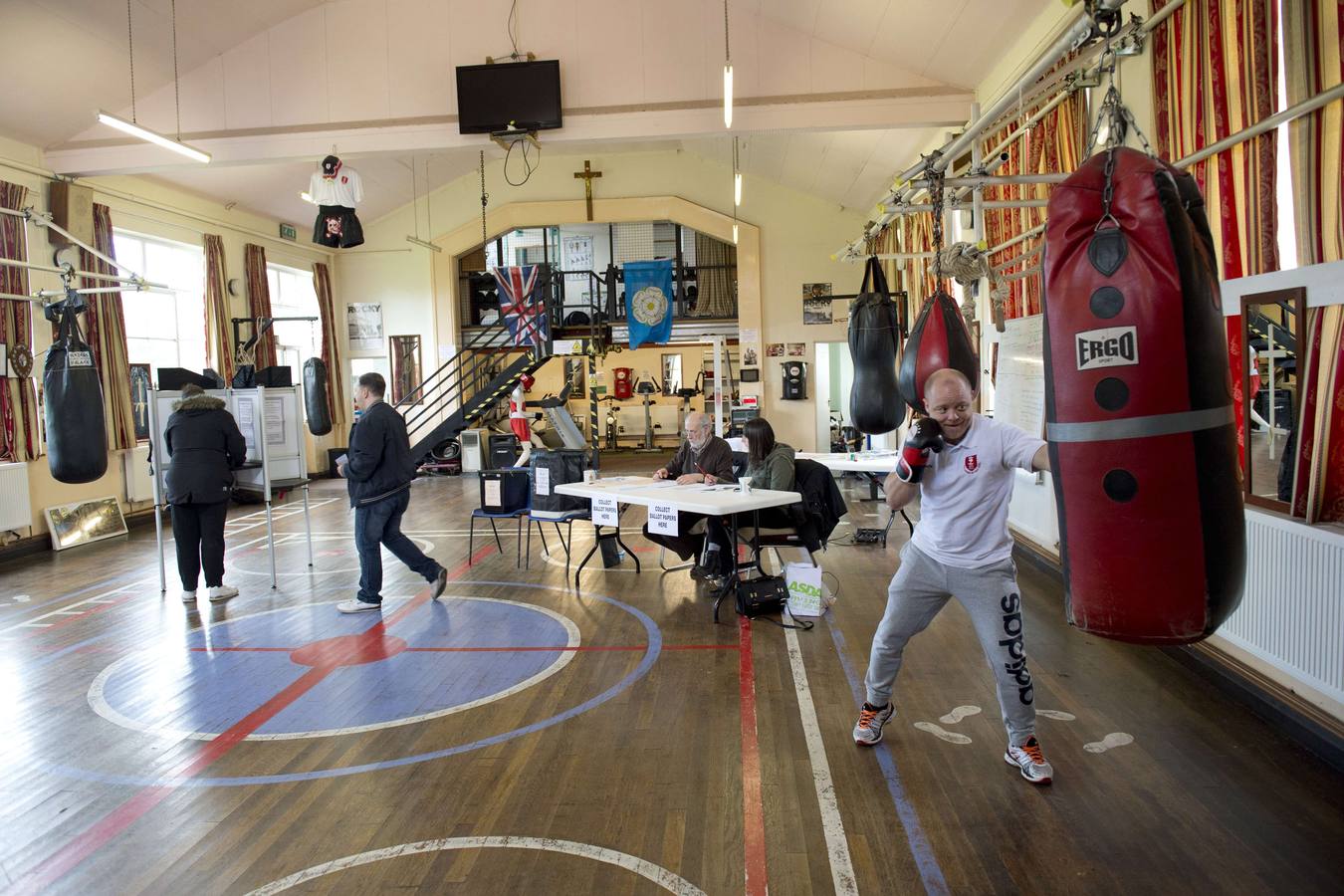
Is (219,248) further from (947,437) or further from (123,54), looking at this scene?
(947,437)

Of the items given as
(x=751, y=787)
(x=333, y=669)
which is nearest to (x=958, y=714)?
(x=751, y=787)

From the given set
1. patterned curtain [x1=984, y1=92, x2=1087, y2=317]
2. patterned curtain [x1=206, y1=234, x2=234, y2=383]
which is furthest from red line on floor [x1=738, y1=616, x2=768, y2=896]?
patterned curtain [x1=206, y1=234, x2=234, y2=383]

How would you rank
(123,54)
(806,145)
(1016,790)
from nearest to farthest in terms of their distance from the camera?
(1016,790)
(123,54)
(806,145)

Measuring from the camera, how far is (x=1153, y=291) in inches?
71.7

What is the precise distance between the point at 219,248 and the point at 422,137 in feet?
16.4

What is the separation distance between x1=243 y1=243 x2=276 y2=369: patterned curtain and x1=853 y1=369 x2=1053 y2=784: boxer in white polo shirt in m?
11.8

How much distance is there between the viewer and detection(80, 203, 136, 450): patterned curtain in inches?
355

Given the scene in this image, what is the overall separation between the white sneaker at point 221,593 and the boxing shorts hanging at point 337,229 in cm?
365

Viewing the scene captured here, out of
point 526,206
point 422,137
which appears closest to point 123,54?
point 422,137

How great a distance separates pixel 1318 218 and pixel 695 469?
3.93 meters

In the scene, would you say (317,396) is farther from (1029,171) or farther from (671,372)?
(1029,171)

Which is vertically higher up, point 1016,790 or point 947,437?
point 947,437

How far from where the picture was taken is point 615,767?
308 centimetres

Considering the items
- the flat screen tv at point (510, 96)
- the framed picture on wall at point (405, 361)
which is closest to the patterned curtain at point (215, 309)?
the framed picture on wall at point (405, 361)
